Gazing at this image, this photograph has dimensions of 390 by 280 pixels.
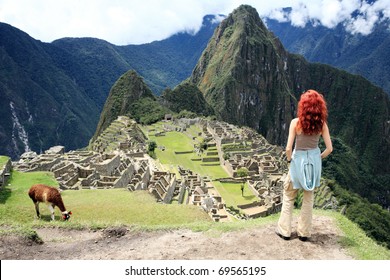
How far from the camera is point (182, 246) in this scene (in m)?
7.98

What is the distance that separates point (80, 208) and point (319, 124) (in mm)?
9870

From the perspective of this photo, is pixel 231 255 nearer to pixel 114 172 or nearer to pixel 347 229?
pixel 347 229

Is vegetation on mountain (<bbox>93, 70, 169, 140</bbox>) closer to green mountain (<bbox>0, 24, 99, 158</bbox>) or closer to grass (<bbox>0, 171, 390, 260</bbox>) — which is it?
green mountain (<bbox>0, 24, 99, 158</bbox>)

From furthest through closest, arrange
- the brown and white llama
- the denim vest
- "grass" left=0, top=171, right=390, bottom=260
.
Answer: the brown and white llama
"grass" left=0, top=171, right=390, bottom=260
the denim vest

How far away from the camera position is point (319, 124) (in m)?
7.49

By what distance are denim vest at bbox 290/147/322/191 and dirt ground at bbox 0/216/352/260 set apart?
1.19m

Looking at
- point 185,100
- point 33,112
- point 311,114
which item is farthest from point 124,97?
point 311,114

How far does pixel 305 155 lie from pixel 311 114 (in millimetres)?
857

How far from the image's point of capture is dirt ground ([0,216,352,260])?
24.4 feet

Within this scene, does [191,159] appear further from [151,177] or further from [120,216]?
[120,216]

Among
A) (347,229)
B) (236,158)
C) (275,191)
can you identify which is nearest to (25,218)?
(347,229)

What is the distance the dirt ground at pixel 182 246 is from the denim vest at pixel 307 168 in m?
1.19

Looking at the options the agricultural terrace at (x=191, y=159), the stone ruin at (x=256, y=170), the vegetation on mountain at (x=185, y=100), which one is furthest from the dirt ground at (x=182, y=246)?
the vegetation on mountain at (x=185, y=100)

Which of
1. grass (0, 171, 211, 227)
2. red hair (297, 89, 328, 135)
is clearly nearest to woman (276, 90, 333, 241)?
red hair (297, 89, 328, 135)
